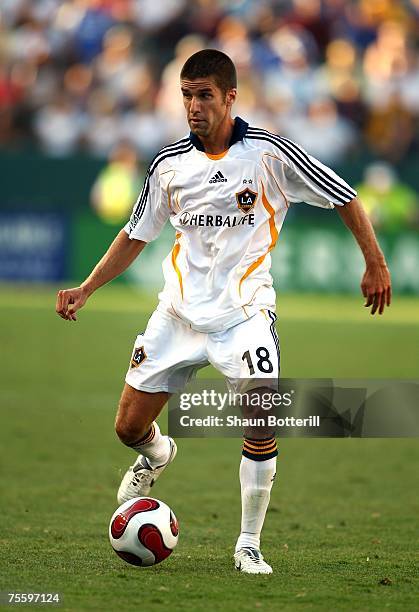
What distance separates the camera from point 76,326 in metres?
16.9

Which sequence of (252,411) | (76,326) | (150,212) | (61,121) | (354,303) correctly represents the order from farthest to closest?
(61,121)
(354,303)
(76,326)
(150,212)
(252,411)

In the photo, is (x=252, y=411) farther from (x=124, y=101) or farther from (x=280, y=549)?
(x=124, y=101)

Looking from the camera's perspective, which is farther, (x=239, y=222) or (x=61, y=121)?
(x=61, y=121)

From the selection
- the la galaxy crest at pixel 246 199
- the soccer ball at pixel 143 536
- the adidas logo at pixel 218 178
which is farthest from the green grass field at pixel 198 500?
the adidas logo at pixel 218 178

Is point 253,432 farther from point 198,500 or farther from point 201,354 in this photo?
point 198,500

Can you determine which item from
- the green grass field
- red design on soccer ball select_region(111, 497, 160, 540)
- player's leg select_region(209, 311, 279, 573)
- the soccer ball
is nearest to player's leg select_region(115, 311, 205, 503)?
player's leg select_region(209, 311, 279, 573)

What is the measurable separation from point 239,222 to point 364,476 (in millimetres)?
3406

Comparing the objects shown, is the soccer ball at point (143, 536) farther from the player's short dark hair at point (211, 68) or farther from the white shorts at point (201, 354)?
the player's short dark hair at point (211, 68)

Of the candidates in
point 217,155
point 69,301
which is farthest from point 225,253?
point 69,301

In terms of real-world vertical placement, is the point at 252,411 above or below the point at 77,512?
above

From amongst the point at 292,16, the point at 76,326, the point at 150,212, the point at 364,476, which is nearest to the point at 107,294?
the point at 76,326

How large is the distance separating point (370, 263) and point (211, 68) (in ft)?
3.93

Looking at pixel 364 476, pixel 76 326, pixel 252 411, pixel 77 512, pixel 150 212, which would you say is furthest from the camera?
pixel 76 326

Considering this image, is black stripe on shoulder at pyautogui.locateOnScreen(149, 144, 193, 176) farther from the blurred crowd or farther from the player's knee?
the blurred crowd
